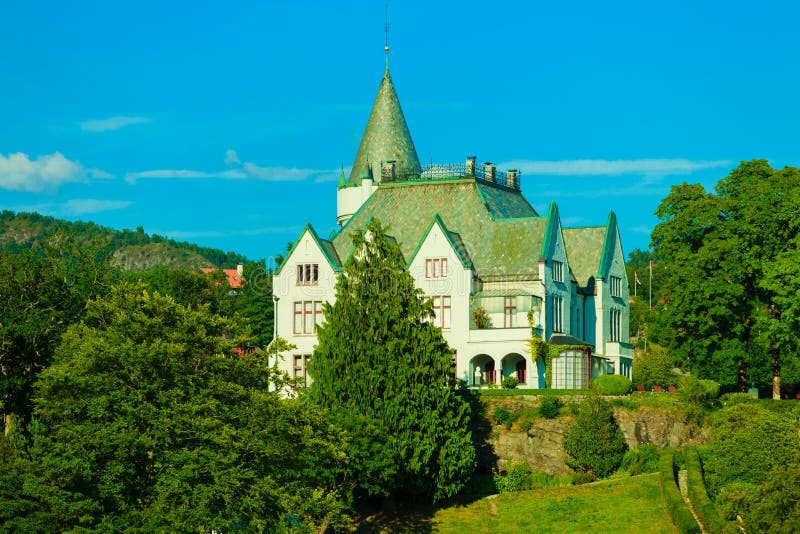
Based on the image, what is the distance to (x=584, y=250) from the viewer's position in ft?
303

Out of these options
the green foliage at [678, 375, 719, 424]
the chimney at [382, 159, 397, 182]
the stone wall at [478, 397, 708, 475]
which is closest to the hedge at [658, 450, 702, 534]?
the stone wall at [478, 397, 708, 475]

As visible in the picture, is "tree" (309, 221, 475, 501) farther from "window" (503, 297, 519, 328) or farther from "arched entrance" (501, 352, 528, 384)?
"arched entrance" (501, 352, 528, 384)

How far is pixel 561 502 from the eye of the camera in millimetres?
68625

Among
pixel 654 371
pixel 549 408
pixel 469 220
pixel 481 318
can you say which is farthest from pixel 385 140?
pixel 549 408

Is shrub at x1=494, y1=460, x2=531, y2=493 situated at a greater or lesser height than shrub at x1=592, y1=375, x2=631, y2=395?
lesser

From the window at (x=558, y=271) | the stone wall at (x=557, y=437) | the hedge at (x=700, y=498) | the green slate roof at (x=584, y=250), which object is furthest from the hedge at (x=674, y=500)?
the green slate roof at (x=584, y=250)

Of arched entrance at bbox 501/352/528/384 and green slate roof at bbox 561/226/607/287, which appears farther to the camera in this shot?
green slate roof at bbox 561/226/607/287

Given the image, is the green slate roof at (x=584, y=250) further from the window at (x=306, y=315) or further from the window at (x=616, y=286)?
the window at (x=306, y=315)

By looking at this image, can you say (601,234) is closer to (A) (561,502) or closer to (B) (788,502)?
Result: (A) (561,502)

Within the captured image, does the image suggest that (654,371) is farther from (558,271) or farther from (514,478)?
(514,478)

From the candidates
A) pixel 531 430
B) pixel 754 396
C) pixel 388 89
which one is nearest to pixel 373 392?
pixel 531 430

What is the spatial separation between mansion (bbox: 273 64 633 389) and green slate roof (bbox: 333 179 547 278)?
0.29ft

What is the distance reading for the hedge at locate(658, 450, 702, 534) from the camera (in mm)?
60531

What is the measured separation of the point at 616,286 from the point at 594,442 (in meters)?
22.7
